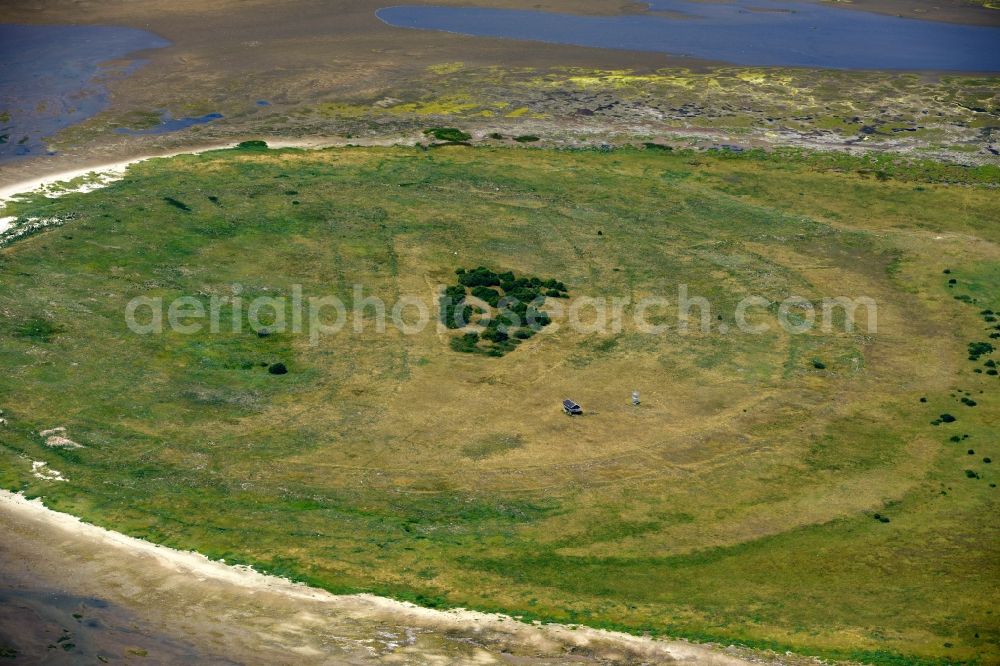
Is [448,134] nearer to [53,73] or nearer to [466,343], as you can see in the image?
[466,343]

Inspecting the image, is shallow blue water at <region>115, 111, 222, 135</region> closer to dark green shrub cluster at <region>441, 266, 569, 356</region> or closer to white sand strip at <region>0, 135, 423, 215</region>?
white sand strip at <region>0, 135, 423, 215</region>

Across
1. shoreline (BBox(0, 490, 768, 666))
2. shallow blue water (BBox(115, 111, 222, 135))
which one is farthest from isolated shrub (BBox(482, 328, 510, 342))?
shallow blue water (BBox(115, 111, 222, 135))

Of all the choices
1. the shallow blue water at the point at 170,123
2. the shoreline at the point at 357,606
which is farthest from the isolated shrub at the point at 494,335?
the shallow blue water at the point at 170,123

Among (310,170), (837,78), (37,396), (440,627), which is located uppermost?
(837,78)

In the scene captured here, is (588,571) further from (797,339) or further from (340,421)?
(797,339)

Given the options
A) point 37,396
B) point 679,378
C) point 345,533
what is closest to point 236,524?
point 345,533

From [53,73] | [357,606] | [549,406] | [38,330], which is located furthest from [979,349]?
[53,73]

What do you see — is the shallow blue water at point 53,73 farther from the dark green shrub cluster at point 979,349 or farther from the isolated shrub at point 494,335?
the dark green shrub cluster at point 979,349
